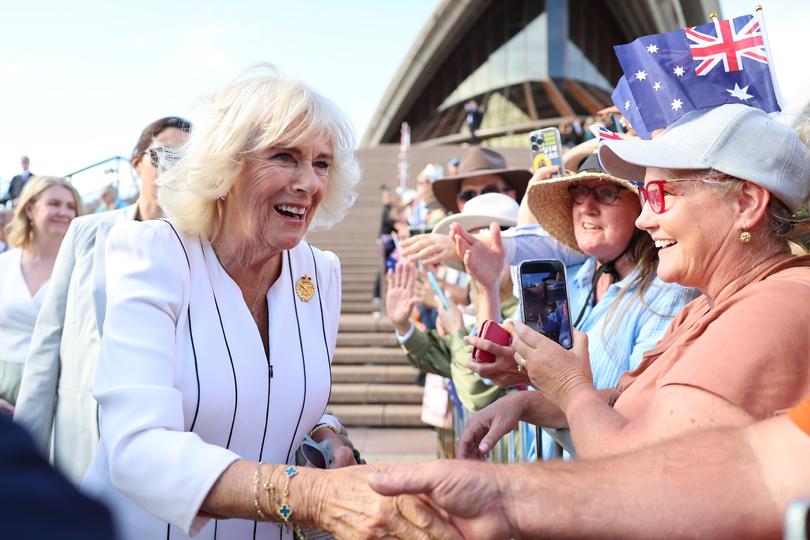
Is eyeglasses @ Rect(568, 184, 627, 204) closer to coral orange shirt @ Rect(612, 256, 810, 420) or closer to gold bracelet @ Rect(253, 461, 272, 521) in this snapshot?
coral orange shirt @ Rect(612, 256, 810, 420)

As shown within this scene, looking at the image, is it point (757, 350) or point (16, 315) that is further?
point (16, 315)

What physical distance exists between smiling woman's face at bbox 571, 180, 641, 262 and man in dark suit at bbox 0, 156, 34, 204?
32.8ft

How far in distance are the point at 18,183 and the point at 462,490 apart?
12042 mm

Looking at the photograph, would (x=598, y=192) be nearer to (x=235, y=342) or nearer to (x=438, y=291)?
(x=438, y=291)

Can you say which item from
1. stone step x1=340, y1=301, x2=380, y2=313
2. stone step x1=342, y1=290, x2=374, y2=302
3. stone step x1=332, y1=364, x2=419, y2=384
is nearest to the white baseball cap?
stone step x1=332, y1=364, x2=419, y2=384

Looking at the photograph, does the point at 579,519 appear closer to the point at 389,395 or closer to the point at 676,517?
the point at 676,517

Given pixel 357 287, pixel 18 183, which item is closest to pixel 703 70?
pixel 357 287

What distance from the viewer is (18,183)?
11461mm

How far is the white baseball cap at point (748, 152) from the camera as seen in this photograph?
164cm

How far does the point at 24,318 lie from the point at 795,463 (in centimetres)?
362

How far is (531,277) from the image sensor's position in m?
2.27

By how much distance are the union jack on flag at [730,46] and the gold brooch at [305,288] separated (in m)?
1.44

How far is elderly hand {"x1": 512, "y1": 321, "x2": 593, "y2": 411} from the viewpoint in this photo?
5.91ft

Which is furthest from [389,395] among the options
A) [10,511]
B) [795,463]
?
[10,511]
